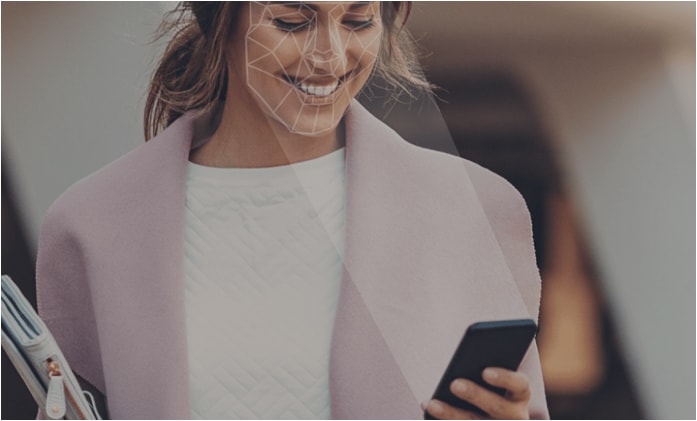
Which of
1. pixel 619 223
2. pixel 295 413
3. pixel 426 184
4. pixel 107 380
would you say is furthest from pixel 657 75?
pixel 107 380

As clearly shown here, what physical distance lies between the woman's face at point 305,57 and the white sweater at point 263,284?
7 cm

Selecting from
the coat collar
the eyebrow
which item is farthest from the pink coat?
the eyebrow

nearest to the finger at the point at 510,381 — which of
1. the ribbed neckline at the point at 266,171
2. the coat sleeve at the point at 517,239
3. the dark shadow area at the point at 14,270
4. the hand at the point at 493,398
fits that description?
the hand at the point at 493,398

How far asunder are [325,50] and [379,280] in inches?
8.4

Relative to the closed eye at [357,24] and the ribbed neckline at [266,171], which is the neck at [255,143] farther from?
the closed eye at [357,24]

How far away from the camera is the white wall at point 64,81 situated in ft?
3.67

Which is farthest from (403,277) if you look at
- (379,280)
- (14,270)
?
(14,270)

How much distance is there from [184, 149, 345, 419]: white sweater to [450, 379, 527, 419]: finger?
133 mm

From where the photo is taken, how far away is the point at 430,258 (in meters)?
0.94

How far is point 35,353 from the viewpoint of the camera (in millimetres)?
828

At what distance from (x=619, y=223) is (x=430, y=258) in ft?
1.03

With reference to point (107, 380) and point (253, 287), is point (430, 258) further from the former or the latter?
point (107, 380)

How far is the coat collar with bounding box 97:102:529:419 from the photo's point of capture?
35.3 inches

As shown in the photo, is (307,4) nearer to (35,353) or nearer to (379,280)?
(379,280)
